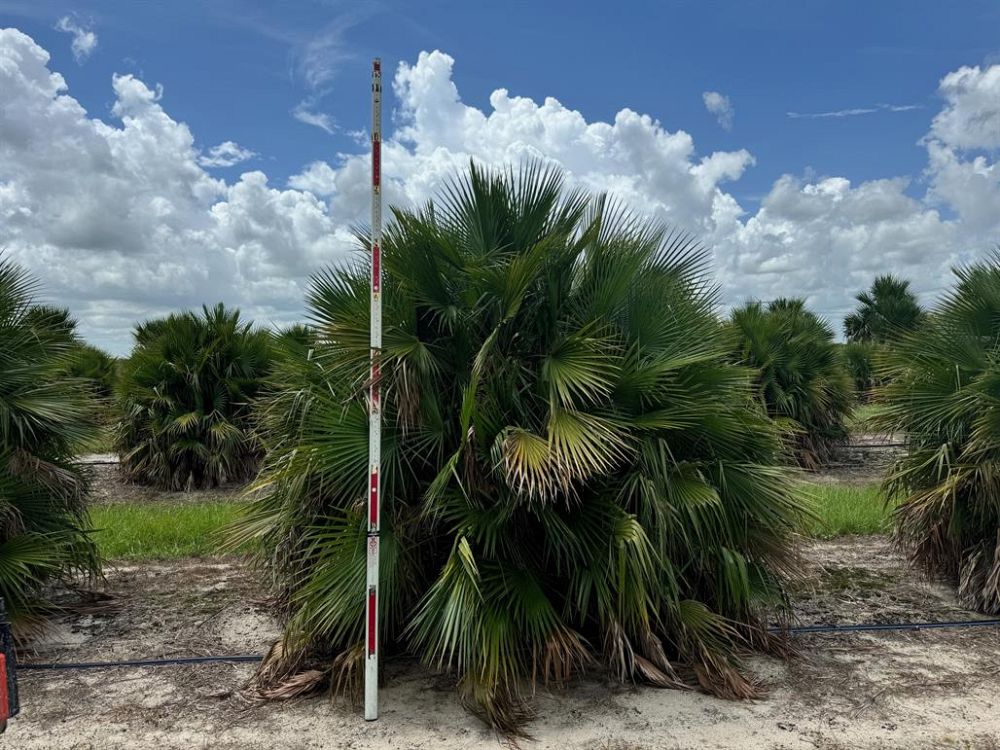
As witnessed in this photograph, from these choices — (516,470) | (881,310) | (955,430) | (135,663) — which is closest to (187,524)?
(135,663)

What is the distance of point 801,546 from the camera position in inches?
345

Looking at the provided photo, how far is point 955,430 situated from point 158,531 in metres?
8.58

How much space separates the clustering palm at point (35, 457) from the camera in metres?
5.67

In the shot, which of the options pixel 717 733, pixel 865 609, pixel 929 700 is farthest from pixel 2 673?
pixel 865 609

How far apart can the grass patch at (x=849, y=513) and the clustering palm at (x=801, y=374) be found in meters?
3.46

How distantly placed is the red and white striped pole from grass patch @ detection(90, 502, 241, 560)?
3361mm

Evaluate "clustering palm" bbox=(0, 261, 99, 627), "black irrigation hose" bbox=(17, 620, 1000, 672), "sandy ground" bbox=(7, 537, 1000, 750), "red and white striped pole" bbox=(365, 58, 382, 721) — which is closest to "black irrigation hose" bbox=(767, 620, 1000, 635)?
"black irrigation hose" bbox=(17, 620, 1000, 672)

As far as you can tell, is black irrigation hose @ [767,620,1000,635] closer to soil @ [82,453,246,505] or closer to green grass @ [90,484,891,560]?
green grass @ [90,484,891,560]

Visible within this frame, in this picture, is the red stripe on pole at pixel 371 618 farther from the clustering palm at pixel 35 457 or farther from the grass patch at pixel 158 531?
the grass patch at pixel 158 531

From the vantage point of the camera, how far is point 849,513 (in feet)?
33.3

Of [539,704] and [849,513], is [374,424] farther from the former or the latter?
[849,513]

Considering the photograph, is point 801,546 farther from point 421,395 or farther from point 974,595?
point 421,395

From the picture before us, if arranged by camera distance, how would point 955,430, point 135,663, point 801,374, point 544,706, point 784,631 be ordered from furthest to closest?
point 801,374, point 955,430, point 784,631, point 135,663, point 544,706

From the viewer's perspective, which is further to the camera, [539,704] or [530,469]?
[539,704]
